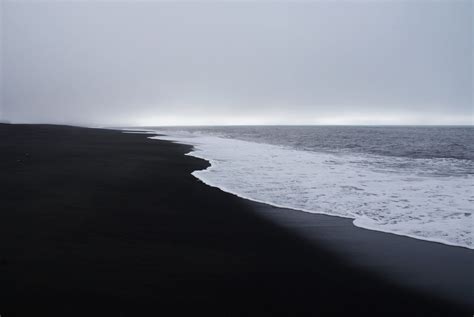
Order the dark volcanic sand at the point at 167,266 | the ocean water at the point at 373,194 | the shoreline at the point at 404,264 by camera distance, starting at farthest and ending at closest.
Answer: the ocean water at the point at 373,194, the shoreline at the point at 404,264, the dark volcanic sand at the point at 167,266

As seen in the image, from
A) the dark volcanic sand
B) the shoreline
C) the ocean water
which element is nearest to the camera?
the dark volcanic sand

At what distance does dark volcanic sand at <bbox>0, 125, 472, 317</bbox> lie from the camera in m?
4.20

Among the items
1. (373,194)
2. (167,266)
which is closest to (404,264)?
(167,266)

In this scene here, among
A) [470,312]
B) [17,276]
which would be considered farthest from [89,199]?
[470,312]

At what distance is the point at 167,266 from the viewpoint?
5223 mm

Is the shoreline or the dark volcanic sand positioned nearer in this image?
the dark volcanic sand

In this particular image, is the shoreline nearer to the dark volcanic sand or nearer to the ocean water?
the dark volcanic sand

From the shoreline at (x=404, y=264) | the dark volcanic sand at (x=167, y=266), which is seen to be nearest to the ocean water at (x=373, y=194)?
the shoreline at (x=404, y=264)

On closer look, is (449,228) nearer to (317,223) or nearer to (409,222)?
(409,222)

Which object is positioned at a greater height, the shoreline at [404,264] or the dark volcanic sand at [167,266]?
the dark volcanic sand at [167,266]

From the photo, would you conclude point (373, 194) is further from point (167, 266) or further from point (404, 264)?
point (167, 266)

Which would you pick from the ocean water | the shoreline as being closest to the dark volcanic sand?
the shoreline

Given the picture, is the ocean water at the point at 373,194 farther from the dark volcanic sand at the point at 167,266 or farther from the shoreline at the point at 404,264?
the dark volcanic sand at the point at 167,266

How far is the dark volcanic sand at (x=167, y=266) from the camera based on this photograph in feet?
13.8
